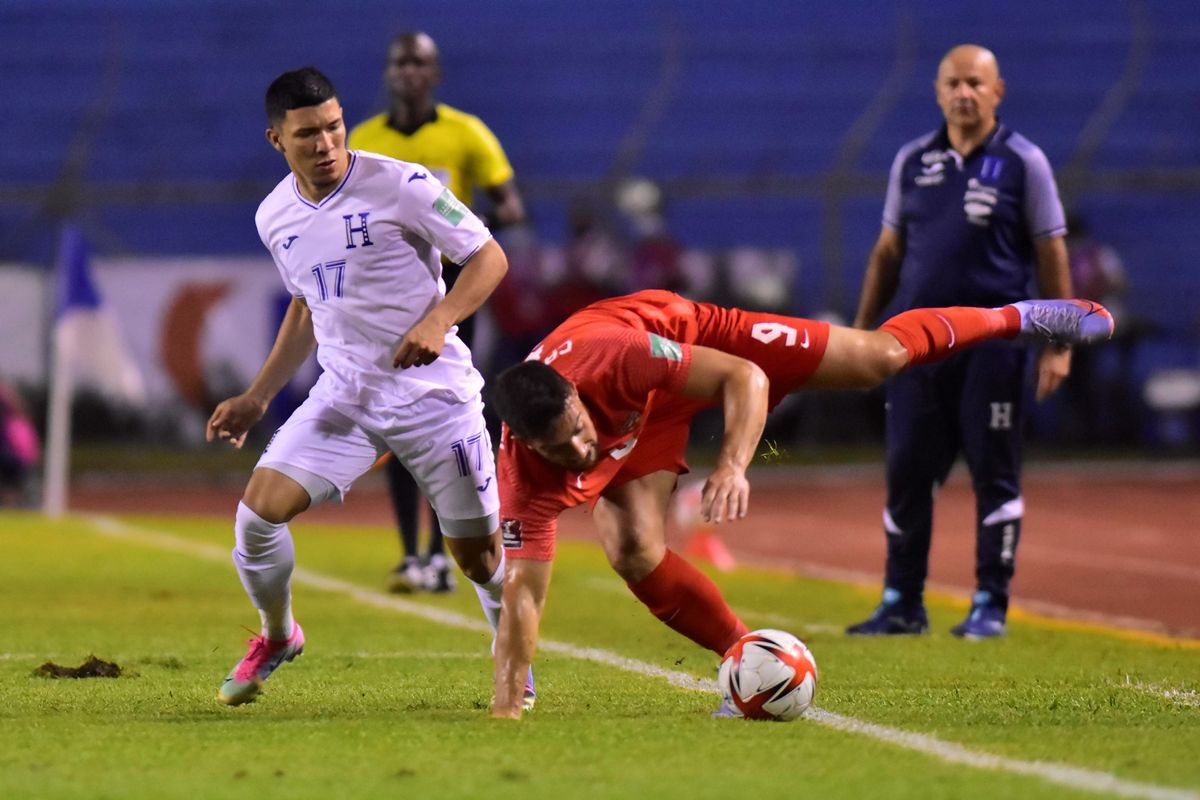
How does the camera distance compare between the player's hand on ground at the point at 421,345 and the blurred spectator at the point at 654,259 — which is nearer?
the player's hand on ground at the point at 421,345

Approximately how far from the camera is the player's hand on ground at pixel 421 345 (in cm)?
604

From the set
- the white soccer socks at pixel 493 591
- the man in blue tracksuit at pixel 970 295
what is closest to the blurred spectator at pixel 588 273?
the man in blue tracksuit at pixel 970 295

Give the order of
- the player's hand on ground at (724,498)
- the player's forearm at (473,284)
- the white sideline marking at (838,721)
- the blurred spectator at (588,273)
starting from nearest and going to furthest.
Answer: the white sideline marking at (838,721) → the player's hand on ground at (724,498) → the player's forearm at (473,284) → the blurred spectator at (588,273)

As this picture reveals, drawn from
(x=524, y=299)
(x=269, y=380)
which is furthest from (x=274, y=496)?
(x=524, y=299)

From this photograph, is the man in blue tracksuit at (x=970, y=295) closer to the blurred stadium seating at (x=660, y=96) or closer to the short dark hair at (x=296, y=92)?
the short dark hair at (x=296, y=92)

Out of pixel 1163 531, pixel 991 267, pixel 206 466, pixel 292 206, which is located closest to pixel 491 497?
pixel 292 206

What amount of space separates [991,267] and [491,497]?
3.00 metres

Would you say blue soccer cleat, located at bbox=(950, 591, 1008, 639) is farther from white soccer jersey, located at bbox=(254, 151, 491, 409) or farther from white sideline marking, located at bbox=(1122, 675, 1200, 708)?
white soccer jersey, located at bbox=(254, 151, 491, 409)

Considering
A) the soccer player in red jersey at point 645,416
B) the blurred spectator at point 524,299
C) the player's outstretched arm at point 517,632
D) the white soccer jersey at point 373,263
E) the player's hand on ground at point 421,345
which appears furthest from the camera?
the blurred spectator at point 524,299

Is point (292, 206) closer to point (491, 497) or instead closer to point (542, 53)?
point (491, 497)

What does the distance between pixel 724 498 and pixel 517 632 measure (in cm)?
82

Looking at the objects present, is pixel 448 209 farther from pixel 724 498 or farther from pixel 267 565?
pixel 724 498

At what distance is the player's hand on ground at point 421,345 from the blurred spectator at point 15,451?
1148 centimetres

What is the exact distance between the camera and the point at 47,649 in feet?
26.4
